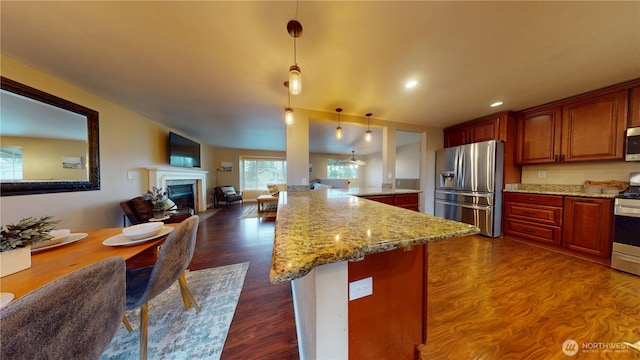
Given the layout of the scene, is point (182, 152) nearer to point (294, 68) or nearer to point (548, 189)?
point (294, 68)

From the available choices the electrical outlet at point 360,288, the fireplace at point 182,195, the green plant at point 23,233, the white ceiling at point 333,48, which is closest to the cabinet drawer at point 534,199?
the white ceiling at point 333,48

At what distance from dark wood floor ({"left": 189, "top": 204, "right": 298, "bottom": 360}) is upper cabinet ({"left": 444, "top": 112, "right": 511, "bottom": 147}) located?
4.13 metres

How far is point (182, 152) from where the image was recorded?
4406 mm

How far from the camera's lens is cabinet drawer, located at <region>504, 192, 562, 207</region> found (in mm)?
2578

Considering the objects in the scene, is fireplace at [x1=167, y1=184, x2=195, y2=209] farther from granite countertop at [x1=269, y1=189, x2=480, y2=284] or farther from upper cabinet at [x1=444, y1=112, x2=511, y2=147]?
upper cabinet at [x1=444, y1=112, x2=511, y2=147]

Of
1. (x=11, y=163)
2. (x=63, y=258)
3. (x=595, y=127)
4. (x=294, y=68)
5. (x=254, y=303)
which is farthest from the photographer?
(x=595, y=127)

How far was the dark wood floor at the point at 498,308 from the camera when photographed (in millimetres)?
1194

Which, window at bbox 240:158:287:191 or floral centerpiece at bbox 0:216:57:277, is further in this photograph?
window at bbox 240:158:287:191

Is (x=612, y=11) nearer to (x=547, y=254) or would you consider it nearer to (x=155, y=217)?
(x=547, y=254)

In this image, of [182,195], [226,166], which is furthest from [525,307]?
[226,166]

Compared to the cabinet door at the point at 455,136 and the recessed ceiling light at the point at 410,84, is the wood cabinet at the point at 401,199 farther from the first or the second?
the cabinet door at the point at 455,136

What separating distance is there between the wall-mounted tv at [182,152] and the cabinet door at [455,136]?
20.1 feet

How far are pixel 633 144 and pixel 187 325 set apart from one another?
502 centimetres

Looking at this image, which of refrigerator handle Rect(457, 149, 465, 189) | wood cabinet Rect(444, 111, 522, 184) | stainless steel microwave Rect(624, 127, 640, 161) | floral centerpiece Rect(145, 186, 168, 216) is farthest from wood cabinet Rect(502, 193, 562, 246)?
floral centerpiece Rect(145, 186, 168, 216)
